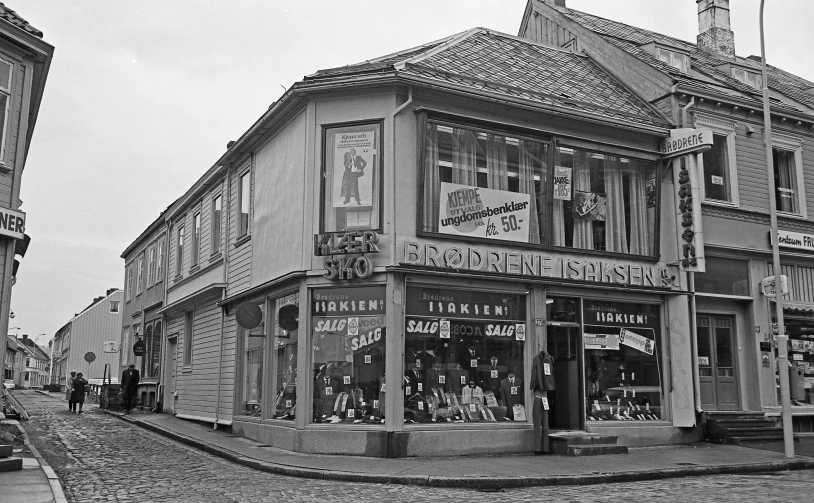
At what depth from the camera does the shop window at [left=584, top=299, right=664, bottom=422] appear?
1652 cm

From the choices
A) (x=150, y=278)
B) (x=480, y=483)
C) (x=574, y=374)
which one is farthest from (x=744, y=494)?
(x=150, y=278)

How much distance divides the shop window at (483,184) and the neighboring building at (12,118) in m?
7.12

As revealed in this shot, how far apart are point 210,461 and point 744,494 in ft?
29.6

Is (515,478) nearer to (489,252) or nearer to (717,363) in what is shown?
(489,252)

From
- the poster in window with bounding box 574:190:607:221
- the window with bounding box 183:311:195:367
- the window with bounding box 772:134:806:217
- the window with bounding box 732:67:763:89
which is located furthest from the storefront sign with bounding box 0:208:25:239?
the window with bounding box 732:67:763:89

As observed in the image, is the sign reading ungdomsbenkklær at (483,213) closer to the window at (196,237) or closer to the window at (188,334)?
the window at (196,237)

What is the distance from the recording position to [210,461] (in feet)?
46.9

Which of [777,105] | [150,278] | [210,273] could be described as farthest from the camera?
[150,278]

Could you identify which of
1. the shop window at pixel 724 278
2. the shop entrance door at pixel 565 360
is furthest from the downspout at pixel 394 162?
the shop window at pixel 724 278

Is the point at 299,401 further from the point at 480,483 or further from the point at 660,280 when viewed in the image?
the point at 660,280

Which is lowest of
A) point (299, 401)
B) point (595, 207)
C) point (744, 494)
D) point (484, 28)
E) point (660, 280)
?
point (744, 494)

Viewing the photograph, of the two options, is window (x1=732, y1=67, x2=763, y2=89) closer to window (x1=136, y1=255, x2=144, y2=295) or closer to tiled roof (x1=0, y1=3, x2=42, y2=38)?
tiled roof (x1=0, y1=3, x2=42, y2=38)

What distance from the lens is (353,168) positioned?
595 inches

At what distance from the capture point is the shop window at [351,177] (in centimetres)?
1492
